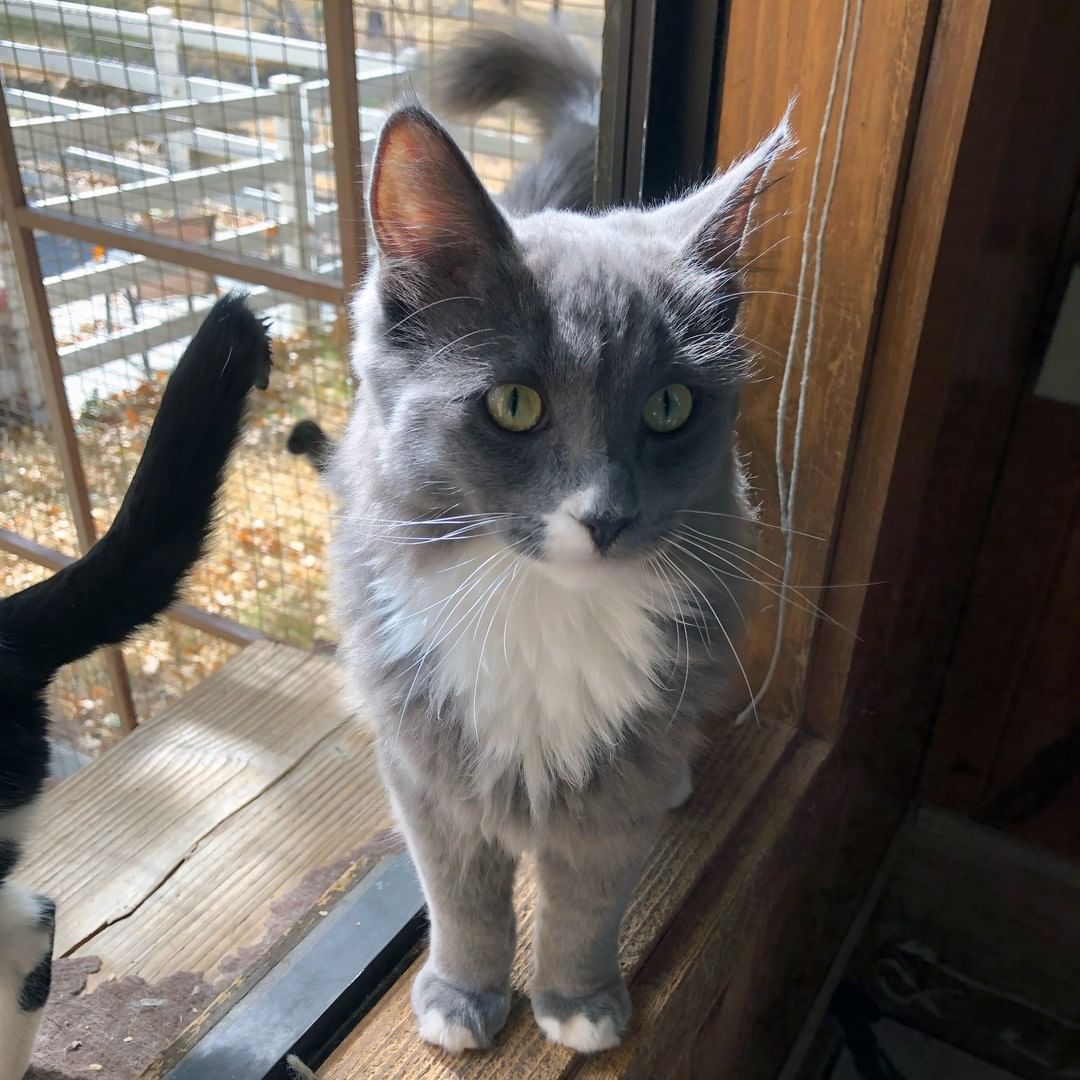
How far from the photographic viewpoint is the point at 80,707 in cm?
124

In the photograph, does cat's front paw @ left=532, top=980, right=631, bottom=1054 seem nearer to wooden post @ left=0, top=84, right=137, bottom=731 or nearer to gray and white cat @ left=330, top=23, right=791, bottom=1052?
gray and white cat @ left=330, top=23, right=791, bottom=1052

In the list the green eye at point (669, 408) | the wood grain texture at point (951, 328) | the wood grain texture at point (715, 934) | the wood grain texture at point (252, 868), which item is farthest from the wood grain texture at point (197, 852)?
the wood grain texture at point (951, 328)

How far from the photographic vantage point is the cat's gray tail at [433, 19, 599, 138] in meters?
1.10

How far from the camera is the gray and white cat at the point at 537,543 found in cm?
65

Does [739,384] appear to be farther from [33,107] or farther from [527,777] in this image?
[33,107]

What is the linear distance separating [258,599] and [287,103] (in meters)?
0.77

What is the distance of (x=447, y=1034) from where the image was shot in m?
0.80

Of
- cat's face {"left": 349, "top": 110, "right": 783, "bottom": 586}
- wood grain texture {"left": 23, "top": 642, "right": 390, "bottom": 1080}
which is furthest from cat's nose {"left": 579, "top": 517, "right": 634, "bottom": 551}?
wood grain texture {"left": 23, "top": 642, "right": 390, "bottom": 1080}

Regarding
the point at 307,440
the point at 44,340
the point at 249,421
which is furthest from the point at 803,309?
the point at 44,340

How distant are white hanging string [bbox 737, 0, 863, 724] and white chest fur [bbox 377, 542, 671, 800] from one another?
29cm

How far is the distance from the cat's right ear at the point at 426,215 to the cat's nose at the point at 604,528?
183mm

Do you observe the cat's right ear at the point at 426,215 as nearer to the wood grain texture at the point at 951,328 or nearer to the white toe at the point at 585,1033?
the wood grain texture at the point at 951,328

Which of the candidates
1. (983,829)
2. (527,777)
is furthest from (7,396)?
(983,829)

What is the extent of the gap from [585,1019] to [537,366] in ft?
1.74
